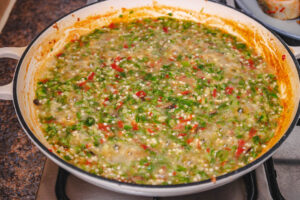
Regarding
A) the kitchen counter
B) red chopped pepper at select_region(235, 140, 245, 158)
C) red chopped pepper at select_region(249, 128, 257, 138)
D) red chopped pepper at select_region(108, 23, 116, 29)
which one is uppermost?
red chopped pepper at select_region(108, 23, 116, 29)

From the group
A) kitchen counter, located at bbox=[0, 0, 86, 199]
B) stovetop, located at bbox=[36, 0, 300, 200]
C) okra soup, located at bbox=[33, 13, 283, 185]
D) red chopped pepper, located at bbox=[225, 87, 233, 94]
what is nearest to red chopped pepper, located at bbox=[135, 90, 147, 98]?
okra soup, located at bbox=[33, 13, 283, 185]

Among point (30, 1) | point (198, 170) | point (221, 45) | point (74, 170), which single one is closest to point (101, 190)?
point (74, 170)

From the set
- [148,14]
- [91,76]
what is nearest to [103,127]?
[91,76]

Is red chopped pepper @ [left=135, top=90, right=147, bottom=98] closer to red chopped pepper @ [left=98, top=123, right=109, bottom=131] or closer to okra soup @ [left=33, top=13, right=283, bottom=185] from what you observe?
okra soup @ [left=33, top=13, right=283, bottom=185]

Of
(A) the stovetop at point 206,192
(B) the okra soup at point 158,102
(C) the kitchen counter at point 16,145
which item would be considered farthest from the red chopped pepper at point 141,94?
(C) the kitchen counter at point 16,145

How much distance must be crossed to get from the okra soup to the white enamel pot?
0.10 metres

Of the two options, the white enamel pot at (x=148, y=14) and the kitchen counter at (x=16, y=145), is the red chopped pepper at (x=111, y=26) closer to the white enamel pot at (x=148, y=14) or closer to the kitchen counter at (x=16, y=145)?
the white enamel pot at (x=148, y=14)

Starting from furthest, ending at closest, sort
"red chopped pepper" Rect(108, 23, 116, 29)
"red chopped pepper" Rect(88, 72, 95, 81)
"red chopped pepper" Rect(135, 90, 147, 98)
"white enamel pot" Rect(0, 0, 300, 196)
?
"red chopped pepper" Rect(108, 23, 116, 29)
"red chopped pepper" Rect(88, 72, 95, 81)
"red chopped pepper" Rect(135, 90, 147, 98)
"white enamel pot" Rect(0, 0, 300, 196)

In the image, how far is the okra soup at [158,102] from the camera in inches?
74.3

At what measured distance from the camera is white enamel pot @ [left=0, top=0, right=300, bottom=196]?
1.49m

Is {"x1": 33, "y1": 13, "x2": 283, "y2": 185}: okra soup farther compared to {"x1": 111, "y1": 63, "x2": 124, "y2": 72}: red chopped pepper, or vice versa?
{"x1": 111, "y1": 63, "x2": 124, "y2": 72}: red chopped pepper

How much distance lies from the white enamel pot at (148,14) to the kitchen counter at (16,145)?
0.39 m

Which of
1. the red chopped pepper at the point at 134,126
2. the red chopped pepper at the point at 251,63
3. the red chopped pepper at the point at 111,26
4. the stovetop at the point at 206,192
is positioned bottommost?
the stovetop at the point at 206,192

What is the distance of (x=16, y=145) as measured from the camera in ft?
7.60
